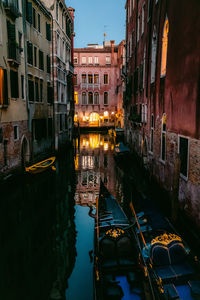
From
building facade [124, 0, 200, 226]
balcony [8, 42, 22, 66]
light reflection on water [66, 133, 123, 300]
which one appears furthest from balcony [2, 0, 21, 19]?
light reflection on water [66, 133, 123, 300]

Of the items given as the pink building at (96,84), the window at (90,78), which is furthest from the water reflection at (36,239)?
the window at (90,78)

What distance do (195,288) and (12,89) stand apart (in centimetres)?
1193

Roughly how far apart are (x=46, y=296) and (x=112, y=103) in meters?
40.8

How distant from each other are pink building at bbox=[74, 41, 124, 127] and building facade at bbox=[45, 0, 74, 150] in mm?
16743

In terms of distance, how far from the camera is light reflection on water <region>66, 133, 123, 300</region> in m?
6.18

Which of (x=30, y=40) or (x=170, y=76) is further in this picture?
(x=30, y=40)

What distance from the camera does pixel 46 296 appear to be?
5.76 meters

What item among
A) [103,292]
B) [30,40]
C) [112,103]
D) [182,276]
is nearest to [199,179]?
[182,276]

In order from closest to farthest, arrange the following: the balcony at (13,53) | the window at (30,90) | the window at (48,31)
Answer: the balcony at (13,53)
the window at (30,90)
the window at (48,31)

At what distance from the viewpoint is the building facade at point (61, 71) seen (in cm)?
2044

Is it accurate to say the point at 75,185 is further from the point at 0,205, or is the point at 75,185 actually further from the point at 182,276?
the point at 182,276

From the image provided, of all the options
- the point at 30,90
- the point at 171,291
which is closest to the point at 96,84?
the point at 30,90

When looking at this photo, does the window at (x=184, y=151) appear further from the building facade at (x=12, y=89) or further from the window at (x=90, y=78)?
the window at (x=90, y=78)

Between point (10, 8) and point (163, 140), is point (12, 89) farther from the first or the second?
point (163, 140)
